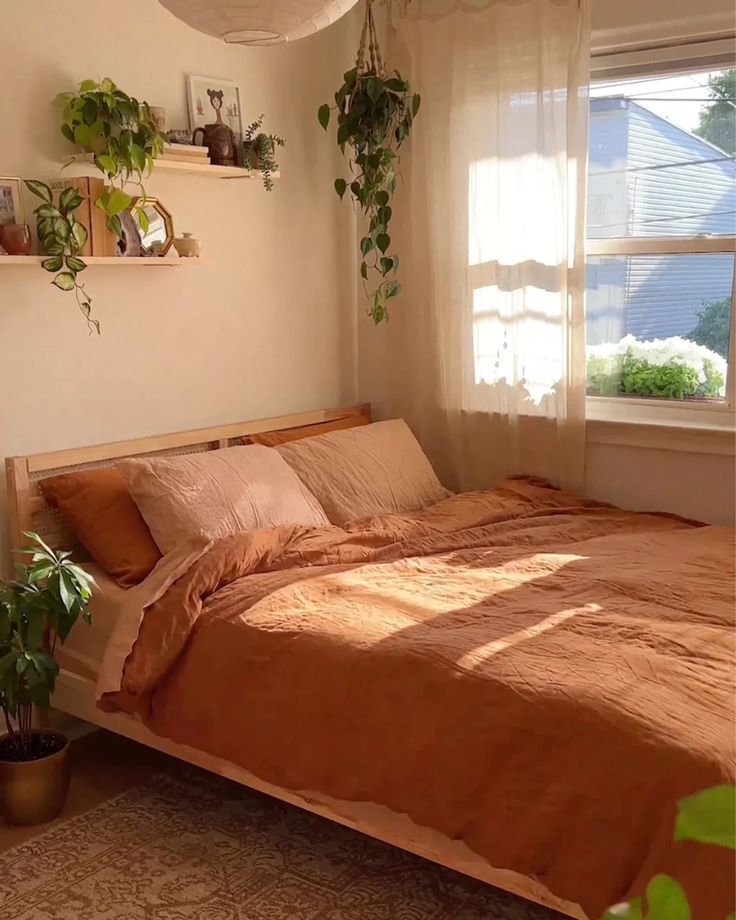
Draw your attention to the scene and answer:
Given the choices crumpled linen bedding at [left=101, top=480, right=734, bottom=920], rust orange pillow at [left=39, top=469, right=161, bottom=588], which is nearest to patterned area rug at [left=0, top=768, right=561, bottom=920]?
crumpled linen bedding at [left=101, top=480, right=734, bottom=920]

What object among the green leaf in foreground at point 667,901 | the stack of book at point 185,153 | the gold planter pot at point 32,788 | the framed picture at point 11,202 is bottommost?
the gold planter pot at point 32,788

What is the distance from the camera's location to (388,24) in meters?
3.65

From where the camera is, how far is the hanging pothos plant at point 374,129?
3461mm

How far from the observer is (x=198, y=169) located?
3062mm

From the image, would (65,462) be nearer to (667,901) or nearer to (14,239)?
(14,239)

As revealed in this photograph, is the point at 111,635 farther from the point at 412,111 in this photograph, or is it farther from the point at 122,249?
the point at 412,111

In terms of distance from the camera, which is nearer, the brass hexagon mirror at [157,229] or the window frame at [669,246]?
the brass hexagon mirror at [157,229]

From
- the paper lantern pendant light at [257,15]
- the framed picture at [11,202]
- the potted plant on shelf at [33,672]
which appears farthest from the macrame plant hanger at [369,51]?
the potted plant on shelf at [33,672]

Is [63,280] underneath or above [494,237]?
underneath

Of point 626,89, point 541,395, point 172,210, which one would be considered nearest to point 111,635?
point 172,210

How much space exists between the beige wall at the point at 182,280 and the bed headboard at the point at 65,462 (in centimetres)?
7

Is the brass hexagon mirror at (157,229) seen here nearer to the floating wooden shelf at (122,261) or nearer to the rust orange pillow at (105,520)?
the floating wooden shelf at (122,261)

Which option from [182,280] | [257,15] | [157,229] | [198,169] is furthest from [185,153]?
[257,15]

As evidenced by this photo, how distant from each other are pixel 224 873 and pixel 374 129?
2.46m
